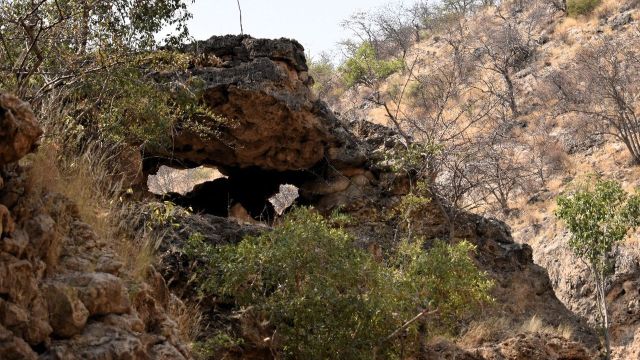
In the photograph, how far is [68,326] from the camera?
3.67 m

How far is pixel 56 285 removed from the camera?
12.5ft

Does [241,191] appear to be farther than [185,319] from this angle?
Yes

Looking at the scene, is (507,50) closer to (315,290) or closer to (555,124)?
(555,124)

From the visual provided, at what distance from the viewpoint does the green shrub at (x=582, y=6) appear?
33.3 metres

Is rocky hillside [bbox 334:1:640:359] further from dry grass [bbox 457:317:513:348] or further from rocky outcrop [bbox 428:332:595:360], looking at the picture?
rocky outcrop [bbox 428:332:595:360]

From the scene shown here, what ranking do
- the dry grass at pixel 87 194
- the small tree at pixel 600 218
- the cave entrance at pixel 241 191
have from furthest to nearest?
the small tree at pixel 600 218
the cave entrance at pixel 241 191
the dry grass at pixel 87 194

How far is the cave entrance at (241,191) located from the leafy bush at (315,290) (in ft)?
18.7

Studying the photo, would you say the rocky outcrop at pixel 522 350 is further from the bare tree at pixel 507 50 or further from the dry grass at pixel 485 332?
the bare tree at pixel 507 50

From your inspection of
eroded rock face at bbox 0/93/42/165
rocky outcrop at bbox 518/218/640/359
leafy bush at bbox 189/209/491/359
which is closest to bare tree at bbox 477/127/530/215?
rocky outcrop at bbox 518/218/640/359

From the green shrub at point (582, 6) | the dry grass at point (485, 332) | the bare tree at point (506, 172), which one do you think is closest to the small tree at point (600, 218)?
the dry grass at point (485, 332)

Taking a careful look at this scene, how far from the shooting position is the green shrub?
3328cm

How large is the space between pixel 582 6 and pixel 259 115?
1053 inches

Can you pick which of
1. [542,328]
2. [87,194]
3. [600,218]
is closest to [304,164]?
[542,328]

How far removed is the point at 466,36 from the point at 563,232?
21211mm
